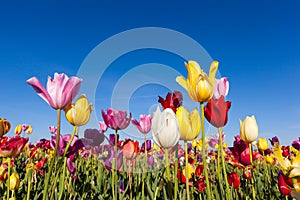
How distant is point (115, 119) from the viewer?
1.96 m

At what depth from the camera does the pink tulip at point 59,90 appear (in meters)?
1.20

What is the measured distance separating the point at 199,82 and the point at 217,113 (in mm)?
233

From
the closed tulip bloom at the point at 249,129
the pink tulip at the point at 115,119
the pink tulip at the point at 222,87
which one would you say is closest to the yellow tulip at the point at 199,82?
the pink tulip at the point at 222,87

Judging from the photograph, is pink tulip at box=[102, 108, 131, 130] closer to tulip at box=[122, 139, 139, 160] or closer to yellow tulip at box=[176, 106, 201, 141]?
tulip at box=[122, 139, 139, 160]

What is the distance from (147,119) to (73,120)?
121 centimetres

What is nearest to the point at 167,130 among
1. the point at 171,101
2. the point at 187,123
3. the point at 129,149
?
the point at 187,123

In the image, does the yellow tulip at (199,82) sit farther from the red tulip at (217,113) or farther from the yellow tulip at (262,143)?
the yellow tulip at (262,143)

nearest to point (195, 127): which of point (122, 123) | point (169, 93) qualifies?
point (169, 93)

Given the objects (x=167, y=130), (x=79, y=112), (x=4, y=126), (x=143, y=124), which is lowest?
(x=167, y=130)

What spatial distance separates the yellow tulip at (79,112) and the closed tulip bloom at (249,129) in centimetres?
83

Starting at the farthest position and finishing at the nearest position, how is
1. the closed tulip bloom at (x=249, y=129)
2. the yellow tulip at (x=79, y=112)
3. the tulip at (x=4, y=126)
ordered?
the tulip at (x=4, y=126) → the closed tulip bloom at (x=249, y=129) → the yellow tulip at (x=79, y=112)

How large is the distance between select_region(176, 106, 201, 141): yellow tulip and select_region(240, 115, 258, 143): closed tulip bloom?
41 cm

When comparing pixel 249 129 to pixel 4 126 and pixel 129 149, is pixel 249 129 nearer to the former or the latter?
pixel 129 149

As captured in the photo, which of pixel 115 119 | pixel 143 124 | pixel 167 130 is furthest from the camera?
pixel 143 124
